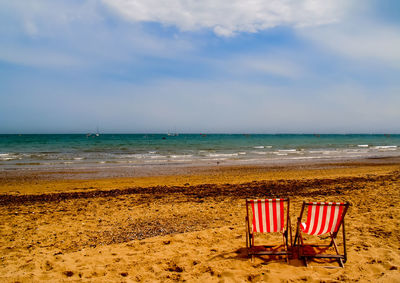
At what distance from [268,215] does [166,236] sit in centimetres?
212

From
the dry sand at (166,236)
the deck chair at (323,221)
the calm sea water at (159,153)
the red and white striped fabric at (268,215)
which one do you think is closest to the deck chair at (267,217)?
the red and white striped fabric at (268,215)

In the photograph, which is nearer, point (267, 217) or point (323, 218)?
point (323, 218)

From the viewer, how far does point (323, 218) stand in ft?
13.5

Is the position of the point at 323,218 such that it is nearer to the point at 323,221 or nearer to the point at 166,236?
the point at 323,221

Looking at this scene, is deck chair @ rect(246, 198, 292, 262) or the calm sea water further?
the calm sea water

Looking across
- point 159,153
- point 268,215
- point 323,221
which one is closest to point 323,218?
point 323,221

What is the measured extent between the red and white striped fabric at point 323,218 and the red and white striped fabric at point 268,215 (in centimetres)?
39

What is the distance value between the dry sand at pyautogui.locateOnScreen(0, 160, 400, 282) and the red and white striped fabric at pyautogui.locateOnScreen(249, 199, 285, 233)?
0.50 m

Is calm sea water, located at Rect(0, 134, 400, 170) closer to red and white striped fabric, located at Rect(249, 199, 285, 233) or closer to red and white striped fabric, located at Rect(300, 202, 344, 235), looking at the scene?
red and white striped fabric, located at Rect(249, 199, 285, 233)

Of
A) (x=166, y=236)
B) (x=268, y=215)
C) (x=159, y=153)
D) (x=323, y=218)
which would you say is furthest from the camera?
(x=159, y=153)

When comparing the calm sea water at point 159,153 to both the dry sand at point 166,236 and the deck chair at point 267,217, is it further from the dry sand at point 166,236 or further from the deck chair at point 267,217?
the deck chair at point 267,217

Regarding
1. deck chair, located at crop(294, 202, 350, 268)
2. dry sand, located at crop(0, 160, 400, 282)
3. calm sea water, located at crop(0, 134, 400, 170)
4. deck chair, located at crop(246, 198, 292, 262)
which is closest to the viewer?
dry sand, located at crop(0, 160, 400, 282)

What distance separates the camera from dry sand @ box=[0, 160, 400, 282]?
3.77 meters

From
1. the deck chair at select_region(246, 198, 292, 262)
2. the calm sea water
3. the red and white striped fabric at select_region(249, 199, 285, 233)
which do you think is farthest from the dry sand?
the calm sea water
